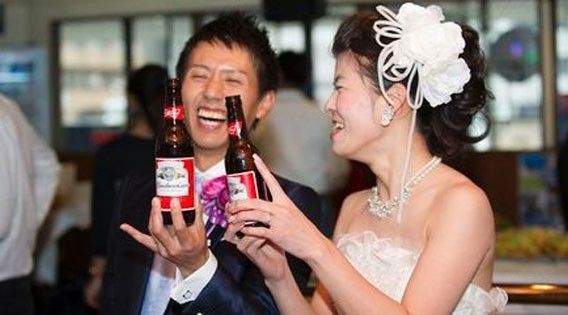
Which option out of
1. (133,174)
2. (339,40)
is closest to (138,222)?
(133,174)

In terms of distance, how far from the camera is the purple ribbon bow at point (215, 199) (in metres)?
1.94

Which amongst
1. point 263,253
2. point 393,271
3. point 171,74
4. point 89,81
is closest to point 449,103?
point 393,271

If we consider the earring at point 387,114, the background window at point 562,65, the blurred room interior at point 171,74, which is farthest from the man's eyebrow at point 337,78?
the background window at point 562,65

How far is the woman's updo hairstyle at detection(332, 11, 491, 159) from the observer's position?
1811 millimetres

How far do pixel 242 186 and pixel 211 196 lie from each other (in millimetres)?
393

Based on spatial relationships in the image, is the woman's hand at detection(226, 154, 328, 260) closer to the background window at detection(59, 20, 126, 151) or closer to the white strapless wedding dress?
the white strapless wedding dress

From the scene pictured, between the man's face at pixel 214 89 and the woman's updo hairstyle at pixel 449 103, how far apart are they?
25cm

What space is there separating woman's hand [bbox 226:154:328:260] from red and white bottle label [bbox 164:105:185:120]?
259 mm

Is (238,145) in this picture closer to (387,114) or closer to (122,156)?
(387,114)

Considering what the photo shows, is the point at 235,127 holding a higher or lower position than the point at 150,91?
lower

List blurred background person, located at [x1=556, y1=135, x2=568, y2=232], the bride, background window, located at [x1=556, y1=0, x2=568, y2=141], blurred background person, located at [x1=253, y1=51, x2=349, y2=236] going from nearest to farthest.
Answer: the bride → blurred background person, located at [x1=253, y1=51, x2=349, y2=236] → blurred background person, located at [x1=556, y1=135, x2=568, y2=232] → background window, located at [x1=556, y1=0, x2=568, y2=141]

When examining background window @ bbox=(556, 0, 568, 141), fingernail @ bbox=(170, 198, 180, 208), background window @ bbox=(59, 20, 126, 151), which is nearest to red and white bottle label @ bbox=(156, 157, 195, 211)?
fingernail @ bbox=(170, 198, 180, 208)

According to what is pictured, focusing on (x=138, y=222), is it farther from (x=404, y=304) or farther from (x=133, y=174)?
(x=404, y=304)

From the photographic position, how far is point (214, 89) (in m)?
1.94
